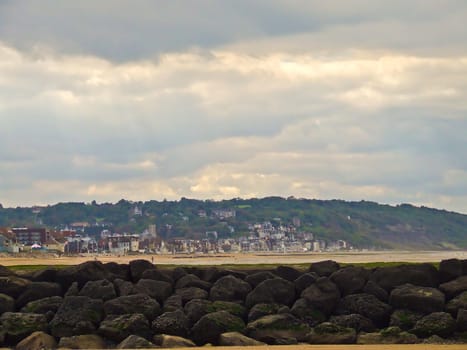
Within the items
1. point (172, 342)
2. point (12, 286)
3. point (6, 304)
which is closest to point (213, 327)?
point (172, 342)

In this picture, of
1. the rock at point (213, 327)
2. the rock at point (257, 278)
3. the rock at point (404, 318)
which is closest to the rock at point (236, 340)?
the rock at point (213, 327)

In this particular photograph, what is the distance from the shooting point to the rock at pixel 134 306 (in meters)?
26.3

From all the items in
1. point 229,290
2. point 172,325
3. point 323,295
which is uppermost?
point 229,290

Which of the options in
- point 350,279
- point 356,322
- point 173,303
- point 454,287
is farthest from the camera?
point 350,279

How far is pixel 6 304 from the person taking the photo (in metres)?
27.7

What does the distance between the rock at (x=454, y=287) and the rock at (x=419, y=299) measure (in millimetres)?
760

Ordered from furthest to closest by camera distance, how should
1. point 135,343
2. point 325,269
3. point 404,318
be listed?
point 325,269 < point 404,318 < point 135,343

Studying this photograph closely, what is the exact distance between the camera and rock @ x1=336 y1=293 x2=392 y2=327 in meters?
26.7

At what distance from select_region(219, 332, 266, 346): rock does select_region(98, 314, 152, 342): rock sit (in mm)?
2151

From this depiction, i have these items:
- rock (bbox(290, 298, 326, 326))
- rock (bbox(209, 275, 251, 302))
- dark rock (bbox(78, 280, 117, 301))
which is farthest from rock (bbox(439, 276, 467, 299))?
dark rock (bbox(78, 280, 117, 301))

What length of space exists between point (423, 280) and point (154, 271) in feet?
28.8

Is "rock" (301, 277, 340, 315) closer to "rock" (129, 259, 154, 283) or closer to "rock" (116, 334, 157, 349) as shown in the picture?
"rock" (116, 334, 157, 349)

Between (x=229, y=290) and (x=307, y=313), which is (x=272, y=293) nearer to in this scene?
(x=229, y=290)

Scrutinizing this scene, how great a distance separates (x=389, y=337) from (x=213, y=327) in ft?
16.0
